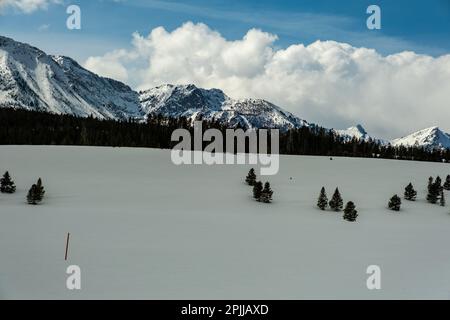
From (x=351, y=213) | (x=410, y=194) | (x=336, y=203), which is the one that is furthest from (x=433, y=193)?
(x=351, y=213)

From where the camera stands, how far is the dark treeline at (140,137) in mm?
121938

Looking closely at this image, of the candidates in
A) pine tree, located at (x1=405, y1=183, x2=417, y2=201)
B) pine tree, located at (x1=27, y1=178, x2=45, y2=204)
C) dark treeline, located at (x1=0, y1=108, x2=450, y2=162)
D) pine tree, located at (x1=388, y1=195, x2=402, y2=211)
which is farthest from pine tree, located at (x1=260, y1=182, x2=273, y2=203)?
dark treeline, located at (x1=0, y1=108, x2=450, y2=162)

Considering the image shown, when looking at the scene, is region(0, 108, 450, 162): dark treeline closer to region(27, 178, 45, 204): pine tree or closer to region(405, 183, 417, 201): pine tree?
region(405, 183, 417, 201): pine tree

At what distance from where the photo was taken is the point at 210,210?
42.8 m

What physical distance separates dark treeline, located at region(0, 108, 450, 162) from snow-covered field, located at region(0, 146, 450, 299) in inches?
2284

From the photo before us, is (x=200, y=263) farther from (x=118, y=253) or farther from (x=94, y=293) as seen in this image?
(x=94, y=293)

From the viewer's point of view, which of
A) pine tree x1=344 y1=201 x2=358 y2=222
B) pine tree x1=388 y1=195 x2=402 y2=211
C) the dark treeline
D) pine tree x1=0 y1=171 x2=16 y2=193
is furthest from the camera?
the dark treeline

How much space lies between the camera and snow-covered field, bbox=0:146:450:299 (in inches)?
781

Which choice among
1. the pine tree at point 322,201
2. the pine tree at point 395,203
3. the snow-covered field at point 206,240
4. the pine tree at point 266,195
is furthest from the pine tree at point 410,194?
the pine tree at point 266,195

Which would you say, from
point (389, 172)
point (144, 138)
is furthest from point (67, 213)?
point (144, 138)

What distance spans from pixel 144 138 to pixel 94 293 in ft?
363

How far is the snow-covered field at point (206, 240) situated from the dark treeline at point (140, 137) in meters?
58.0

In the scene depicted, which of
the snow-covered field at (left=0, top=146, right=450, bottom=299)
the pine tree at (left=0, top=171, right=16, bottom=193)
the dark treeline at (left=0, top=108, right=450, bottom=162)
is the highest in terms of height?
the dark treeline at (left=0, top=108, right=450, bottom=162)

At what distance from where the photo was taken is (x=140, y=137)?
128 meters
